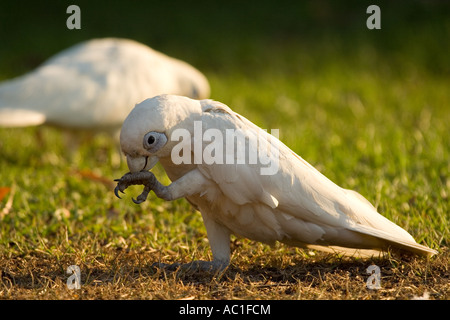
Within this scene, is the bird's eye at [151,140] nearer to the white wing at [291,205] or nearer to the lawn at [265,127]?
the white wing at [291,205]

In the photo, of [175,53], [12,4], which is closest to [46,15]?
[12,4]

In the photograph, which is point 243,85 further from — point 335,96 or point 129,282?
point 129,282

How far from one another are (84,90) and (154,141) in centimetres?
261

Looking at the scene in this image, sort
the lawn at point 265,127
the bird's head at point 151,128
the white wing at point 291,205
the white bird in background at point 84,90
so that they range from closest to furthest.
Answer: the bird's head at point 151,128
the white wing at point 291,205
the lawn at point 265,127
the white bird in background at point 84,90

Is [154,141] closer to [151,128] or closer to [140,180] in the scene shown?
[151,128]

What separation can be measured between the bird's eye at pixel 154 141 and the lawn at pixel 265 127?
1.91 feet

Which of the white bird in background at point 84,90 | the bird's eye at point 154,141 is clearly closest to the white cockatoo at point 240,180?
the bird's eye at point 154,141

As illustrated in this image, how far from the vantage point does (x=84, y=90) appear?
4.91 m

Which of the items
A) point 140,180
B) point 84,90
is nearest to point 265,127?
point 84,90

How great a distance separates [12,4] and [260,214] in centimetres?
849

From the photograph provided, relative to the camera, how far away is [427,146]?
16.2 feet

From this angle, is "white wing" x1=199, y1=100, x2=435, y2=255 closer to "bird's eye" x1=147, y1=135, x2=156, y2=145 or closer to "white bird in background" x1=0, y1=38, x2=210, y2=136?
"bird's eye" x1=147, y1=135, x2=156, y2=145

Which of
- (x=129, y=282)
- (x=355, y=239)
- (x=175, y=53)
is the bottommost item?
(x=129, y=282)

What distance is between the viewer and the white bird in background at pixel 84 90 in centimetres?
482
